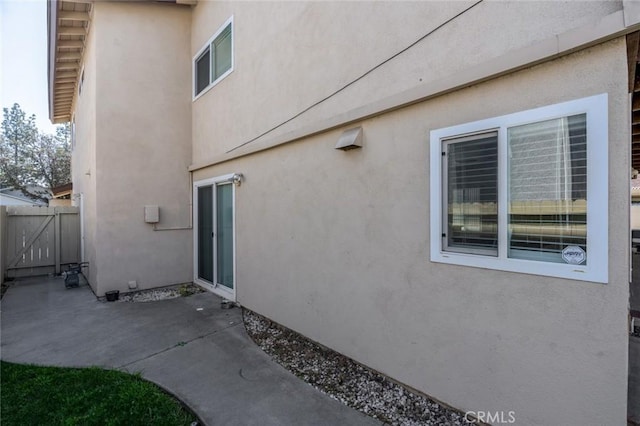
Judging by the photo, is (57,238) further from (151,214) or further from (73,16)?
(73,16)

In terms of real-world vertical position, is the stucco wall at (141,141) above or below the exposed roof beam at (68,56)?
below

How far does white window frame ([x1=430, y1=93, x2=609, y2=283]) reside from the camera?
221 centimetres

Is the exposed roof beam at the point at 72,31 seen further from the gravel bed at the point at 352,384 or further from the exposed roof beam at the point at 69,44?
the gravel bed at the point at 352,384

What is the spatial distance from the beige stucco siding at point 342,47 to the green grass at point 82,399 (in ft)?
12.6

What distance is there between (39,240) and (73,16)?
250 inches

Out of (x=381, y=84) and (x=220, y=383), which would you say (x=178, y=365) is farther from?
(x=381, y=84)

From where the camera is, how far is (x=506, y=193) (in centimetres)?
269

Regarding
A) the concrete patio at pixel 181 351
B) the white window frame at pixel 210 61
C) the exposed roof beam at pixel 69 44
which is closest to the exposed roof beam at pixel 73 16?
the exposed roof beam at pixel 69 44

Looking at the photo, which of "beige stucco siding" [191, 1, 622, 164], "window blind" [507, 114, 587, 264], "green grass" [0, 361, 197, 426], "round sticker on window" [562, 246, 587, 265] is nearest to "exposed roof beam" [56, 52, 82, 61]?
"beige stucco siding" [191, 1, 622, 164]

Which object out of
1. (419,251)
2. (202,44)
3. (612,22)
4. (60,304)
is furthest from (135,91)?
(612,22)

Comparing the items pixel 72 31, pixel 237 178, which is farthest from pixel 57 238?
pixel 237 178

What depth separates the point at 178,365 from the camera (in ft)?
13.2

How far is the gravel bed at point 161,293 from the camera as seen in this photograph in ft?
23.2

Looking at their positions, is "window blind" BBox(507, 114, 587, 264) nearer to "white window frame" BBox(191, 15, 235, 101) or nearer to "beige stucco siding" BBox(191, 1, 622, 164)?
"beige stucco siding" BBox(191, 1, 622, 164)
